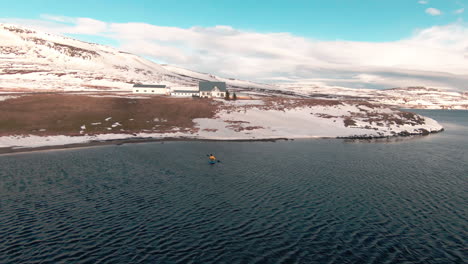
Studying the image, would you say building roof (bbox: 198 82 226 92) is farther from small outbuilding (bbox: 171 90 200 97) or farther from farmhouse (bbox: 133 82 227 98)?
small outbuilding (bbox: 171 90 200 97)

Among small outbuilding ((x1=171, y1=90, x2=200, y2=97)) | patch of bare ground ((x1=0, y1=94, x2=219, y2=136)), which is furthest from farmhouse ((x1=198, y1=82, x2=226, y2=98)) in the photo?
patch of bare ground ((x1=0, y1=94, x2=219, y2=136))

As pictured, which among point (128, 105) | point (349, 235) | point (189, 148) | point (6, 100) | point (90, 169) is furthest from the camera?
point (128, 105)

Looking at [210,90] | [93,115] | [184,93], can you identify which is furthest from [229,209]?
[184,93]

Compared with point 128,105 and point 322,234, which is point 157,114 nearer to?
point 128,105

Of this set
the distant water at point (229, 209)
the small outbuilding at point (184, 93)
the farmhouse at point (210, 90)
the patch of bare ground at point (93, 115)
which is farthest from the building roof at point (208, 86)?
the distant water at point (229, 209)

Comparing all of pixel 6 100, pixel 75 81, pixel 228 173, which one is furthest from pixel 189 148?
pixel 75 81
